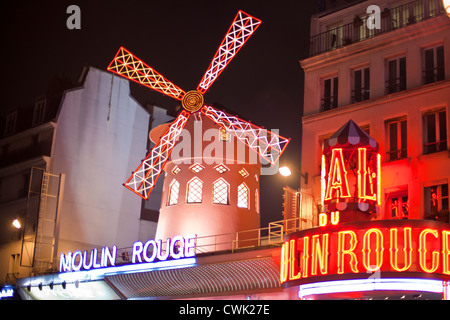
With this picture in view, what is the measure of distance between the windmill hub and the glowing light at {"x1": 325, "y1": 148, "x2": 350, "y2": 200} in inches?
287

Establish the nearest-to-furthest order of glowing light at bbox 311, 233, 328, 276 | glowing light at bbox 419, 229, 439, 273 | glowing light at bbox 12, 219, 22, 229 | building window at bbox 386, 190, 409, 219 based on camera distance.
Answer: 1. glowing light at bbox 419, 229, 439, 273
2. glowing light at bbox 311, 233, 328, 276
3. building window at bbox 386, 190, 409, 219
4. glowing light at bbox 12, 219, 22, 229

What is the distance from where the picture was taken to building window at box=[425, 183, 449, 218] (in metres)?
15.6

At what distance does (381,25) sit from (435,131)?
128 inches

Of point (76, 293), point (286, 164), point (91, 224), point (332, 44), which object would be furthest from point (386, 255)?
point (91, 224)

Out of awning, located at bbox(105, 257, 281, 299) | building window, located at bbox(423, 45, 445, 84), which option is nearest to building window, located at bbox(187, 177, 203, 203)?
awning, located at bbox(105, 257, 281, 299)

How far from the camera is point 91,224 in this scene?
27859mm

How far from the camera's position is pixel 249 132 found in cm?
2311

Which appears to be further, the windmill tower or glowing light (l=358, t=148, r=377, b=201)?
the windmill tower

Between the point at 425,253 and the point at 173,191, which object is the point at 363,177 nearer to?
the point at 425,253

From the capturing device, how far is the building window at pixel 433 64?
16.6 meters

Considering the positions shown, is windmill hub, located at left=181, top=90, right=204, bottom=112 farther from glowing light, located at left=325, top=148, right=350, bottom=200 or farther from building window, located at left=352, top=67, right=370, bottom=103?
glowing light, located at left=325, top=148, right=350, bottom=200

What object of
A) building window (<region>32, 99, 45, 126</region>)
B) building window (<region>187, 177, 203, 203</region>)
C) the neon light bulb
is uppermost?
building window (<region>32, 99, 45, 126</region>)
